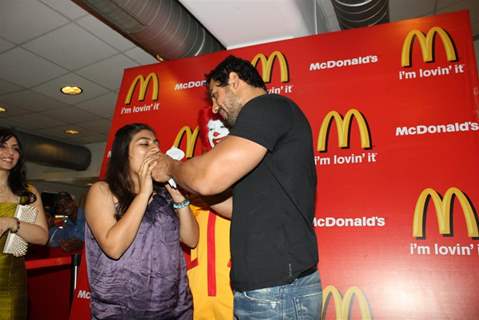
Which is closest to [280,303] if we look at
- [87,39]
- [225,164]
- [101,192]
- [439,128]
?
[225,164]

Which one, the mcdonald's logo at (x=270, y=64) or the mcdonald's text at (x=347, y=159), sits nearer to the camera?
the mcdonald's text at (x=347, y=159)

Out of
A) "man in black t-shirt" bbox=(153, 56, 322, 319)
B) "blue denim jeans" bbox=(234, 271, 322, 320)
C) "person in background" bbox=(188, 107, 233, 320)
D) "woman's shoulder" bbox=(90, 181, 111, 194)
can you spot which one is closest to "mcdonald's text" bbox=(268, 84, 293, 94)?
"person in background" bbox=(188, 107, 233, 320)

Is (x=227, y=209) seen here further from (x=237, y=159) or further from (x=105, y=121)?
(x=105, y=121)

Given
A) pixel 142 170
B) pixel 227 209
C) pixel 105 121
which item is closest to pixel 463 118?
pixel 227 209

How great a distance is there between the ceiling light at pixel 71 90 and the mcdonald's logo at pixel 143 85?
254 cm

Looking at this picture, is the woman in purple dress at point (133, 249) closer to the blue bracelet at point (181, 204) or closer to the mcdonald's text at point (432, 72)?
the blue bracelet at point (181, 204)

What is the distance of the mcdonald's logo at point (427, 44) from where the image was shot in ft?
6.01

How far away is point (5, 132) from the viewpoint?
213cm

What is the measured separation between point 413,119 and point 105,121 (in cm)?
546

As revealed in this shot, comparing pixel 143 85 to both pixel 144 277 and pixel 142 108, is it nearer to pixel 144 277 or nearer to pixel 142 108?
Answer: pixel 142 108

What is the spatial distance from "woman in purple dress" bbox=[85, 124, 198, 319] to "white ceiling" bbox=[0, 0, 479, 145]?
138cm

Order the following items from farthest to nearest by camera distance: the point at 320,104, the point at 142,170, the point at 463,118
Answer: the point at 320,104 → the point at 463,118 → the point at 142,170

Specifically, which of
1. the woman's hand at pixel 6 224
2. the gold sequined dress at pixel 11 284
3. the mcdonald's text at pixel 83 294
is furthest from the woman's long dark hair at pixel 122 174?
the mcdonald's text at pixel 83 294

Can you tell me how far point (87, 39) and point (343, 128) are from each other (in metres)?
2.91
